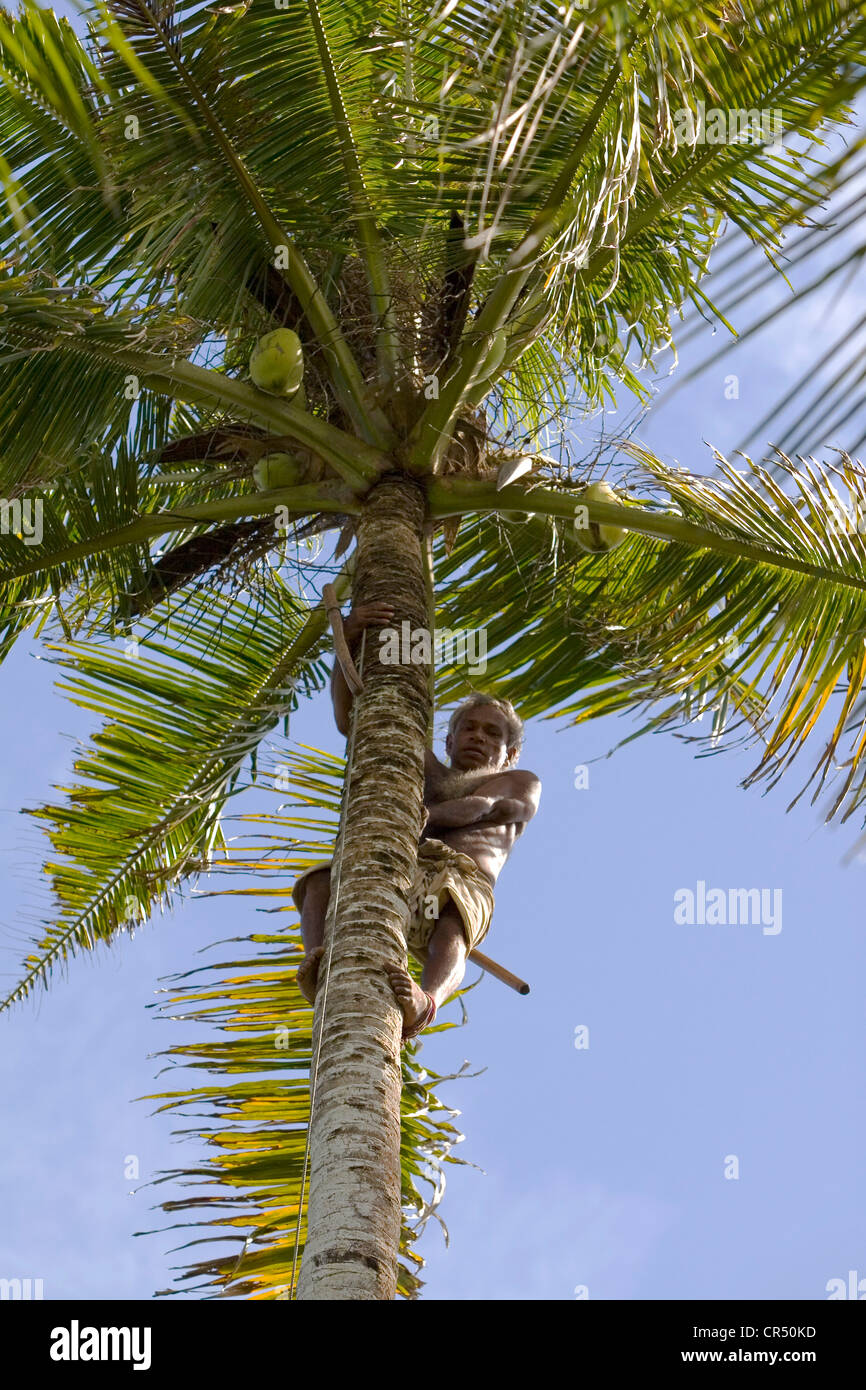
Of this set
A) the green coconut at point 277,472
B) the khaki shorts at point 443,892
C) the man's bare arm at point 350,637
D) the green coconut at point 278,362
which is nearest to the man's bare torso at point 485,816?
the khaki shorts at point 443,892

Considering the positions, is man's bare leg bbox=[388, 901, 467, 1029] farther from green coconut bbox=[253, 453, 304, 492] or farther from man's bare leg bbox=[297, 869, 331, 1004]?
green coconut bbox=[253, 453, 304, 492]

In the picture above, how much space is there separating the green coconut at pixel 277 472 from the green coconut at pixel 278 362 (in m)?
0.39

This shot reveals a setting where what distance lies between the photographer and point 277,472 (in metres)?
5.46

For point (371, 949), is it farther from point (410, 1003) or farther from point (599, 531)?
point (599, 531)

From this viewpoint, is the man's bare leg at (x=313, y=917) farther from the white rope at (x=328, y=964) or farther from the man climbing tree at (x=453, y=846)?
the white rope at (x=328, y=964)

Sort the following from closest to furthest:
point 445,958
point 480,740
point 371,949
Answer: point 371,949, point 445,958, point 480,740

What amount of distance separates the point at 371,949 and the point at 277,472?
2070 millimetres

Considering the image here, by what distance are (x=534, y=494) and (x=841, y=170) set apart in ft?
13.6

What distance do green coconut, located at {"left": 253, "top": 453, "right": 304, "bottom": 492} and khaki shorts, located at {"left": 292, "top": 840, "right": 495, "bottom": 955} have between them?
1.44 meters

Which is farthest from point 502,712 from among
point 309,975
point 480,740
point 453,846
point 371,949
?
point 371,949

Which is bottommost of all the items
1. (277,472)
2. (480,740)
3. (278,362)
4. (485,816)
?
(485,816)

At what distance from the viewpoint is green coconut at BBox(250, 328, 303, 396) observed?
5031mm

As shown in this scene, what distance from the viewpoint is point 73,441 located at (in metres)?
5.25
